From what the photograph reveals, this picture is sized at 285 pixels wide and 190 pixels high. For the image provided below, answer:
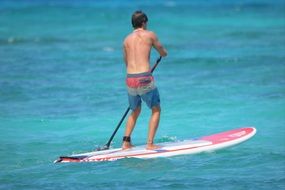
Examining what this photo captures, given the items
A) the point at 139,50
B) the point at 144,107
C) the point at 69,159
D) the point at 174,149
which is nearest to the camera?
the point at 139,50

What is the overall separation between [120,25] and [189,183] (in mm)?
23044

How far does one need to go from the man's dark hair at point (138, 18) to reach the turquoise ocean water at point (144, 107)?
63.2 inches

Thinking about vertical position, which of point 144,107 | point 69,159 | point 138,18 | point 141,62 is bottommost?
point 144,107

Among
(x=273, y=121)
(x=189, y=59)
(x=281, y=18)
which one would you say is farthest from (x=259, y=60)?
Answer: (x=281, y=18)

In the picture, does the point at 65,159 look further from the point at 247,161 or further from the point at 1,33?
the point at 1,33

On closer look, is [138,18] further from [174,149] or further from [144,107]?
[144,107]

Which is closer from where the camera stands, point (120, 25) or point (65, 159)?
point (65, 159)

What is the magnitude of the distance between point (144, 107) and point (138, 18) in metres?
4.53

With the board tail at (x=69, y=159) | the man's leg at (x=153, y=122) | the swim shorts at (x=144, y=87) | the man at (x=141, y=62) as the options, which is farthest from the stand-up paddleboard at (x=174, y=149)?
the swim shorts at (x=144, y=87)

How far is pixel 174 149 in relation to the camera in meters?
10.3

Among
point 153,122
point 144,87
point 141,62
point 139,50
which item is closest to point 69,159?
point 153,122

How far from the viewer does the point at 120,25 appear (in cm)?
3209

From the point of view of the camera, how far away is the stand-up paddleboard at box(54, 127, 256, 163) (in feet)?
33.4

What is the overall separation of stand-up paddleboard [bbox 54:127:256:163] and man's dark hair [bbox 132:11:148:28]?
1507 mm
